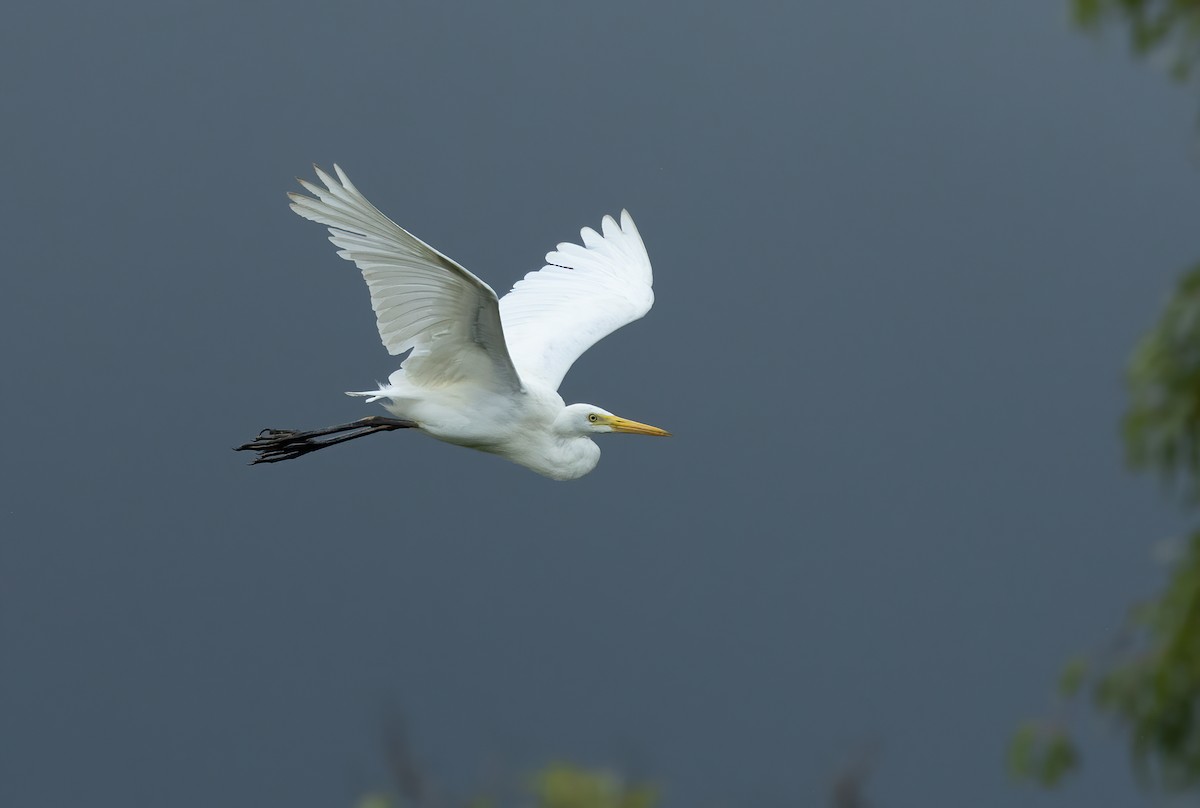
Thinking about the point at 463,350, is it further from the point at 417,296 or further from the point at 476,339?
the point at 417,296

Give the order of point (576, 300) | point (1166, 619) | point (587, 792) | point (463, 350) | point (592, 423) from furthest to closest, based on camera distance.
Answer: point (576, 300)
point (592, 423)
point (463, 350)
point (1166, 619)
point (587, 792)

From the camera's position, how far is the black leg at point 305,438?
3.31m

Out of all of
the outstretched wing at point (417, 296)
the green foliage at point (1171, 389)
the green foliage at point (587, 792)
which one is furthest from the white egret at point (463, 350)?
the green foliage at point (587, 792)

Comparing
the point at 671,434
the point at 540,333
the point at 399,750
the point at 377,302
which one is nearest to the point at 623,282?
the point at 540,333

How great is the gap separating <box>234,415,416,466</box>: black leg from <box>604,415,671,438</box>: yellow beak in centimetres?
52

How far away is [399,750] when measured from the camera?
113 cm

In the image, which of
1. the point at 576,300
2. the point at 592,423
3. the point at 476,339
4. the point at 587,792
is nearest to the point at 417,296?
the point at 476,339

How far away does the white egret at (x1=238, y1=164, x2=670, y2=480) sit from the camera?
9.18 feet

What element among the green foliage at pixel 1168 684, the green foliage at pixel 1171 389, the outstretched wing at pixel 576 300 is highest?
the outstretched wing at pixel 576 300

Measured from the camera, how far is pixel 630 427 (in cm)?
363

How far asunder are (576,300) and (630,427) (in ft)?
2.38

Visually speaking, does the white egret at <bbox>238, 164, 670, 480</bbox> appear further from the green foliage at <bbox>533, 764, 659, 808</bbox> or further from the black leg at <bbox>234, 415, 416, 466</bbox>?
the green foliage at <bbox>533, 764, 659, 808</bbox>

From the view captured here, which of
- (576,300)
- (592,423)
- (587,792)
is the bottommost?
(587,792)

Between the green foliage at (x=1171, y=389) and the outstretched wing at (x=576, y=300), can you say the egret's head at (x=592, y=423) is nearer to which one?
the outstretched wing at (x=576, y=300)
